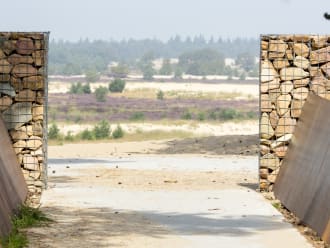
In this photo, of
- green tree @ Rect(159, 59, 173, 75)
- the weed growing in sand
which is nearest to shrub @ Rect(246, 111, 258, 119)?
the weed growing in sand

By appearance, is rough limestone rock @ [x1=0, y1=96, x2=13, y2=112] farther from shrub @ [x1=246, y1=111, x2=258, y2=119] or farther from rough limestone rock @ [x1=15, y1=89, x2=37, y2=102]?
shrub @ [x1=246, y1=111, x2=258, y2=119]

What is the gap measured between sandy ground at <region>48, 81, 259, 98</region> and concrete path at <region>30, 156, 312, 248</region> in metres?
88.8

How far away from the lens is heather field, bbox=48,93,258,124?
73250 mm

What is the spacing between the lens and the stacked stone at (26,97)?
2009 cm

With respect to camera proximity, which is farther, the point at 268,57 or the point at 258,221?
the point at 268,57

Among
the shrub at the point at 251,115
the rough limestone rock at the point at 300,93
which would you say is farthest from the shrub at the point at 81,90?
the rough limestone rock at the point at 300,93

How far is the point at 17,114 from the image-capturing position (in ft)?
66.6

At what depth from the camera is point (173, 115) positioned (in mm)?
75125

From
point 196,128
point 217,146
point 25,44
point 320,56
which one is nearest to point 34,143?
point 25,44

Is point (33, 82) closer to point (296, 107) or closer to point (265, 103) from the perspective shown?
point (265, 103)

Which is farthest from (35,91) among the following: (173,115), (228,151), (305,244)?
(173,115)

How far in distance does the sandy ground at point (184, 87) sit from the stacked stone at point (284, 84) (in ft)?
301

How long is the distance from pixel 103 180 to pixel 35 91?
3.53 metres

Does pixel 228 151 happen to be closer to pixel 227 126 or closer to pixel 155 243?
pixel 155 243
